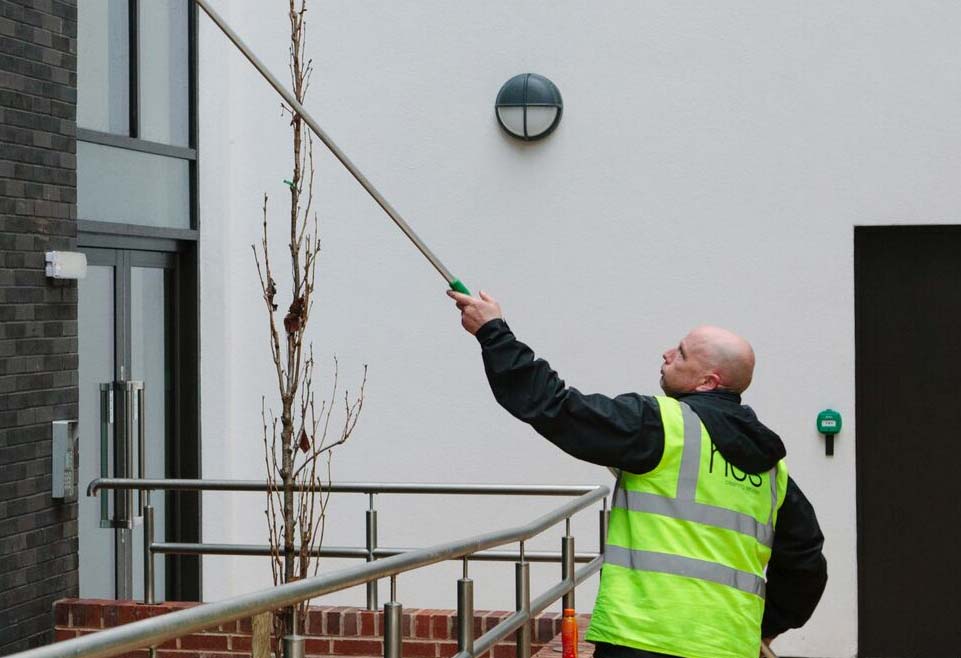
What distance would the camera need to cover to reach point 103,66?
327 inches

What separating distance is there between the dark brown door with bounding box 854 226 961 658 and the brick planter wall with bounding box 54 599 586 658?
257 centimetres

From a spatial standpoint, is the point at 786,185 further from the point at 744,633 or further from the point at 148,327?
the point at 744,633

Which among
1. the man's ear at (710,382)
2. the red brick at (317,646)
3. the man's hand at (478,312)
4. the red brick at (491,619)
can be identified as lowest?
the red brick at (317,646)

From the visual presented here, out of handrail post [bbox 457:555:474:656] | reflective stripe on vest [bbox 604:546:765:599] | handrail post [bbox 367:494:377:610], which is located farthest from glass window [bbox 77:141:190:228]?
reflective stripe on vest [bbox 604:546:765:599]

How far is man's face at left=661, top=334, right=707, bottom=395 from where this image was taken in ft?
13.5

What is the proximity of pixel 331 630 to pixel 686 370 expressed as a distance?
3706 mm

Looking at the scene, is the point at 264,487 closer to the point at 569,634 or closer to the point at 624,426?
the point at 569,634

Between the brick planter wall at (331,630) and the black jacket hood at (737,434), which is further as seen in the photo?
the brick planter wall at (331,630)

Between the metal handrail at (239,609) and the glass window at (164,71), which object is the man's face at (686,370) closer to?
the metal handrail at (239,609)

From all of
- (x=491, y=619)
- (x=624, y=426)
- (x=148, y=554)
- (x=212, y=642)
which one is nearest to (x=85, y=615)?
(x=148, y=554)

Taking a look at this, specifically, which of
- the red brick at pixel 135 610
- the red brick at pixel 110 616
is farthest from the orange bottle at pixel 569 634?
the red brick at pixel 110 616

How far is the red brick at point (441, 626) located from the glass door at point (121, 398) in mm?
1740

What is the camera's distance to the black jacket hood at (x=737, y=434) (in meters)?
3.93

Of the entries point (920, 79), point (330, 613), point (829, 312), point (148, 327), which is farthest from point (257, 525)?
point (920, 79)
